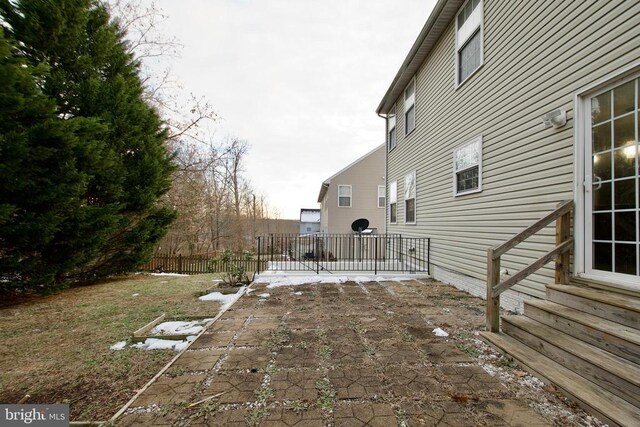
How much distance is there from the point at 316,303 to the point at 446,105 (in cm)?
537

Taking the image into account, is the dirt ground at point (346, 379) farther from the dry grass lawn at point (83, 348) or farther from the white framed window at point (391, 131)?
the white framed window at point (391, 131)

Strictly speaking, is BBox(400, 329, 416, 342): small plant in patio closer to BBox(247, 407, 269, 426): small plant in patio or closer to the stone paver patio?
the stone paver patio

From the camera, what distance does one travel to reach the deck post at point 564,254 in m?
3.07

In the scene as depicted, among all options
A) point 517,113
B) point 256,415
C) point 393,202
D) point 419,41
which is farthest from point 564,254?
point 393,202

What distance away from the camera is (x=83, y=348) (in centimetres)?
315

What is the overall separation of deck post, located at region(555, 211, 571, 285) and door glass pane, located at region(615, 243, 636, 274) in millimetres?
413

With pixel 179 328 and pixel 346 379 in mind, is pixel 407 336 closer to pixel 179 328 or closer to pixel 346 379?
pixel 346 379

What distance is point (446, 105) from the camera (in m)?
6.25

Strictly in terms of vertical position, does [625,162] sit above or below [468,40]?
below

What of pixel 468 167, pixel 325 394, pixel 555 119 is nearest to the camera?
pixel 325 394

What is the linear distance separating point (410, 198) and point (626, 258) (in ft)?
19.1

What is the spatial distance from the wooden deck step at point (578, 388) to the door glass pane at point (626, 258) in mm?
1219

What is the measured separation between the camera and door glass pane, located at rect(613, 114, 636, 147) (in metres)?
2.59

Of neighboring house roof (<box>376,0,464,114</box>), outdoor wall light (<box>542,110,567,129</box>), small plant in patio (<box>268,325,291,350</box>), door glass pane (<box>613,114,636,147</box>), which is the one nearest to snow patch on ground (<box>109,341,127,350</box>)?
small plant in patio (<box>268,325,291,350</box>)
